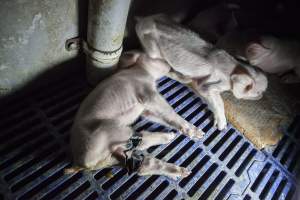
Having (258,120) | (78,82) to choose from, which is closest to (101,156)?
(78,82)

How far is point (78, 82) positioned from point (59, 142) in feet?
1.46

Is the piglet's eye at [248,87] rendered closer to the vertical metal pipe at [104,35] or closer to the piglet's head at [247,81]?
the piglet's head at [247,81]

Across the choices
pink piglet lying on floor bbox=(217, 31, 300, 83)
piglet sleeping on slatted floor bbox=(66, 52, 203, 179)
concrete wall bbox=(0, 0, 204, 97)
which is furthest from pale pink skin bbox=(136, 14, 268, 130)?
concrete wall bbox=(0, 0, 204, 97)

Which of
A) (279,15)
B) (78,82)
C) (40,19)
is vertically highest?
(40,19)

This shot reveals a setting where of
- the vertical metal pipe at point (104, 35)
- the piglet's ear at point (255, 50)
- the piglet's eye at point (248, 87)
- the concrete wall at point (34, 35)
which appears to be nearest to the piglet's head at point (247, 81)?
the piglet's eye at point (248, 87)

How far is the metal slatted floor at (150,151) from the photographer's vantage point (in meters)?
1.44

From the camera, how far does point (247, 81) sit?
1.85 metres

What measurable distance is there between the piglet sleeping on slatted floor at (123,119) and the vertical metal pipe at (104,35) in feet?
0.34

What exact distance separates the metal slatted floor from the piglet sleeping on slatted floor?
59mm

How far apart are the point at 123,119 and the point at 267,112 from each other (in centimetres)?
108

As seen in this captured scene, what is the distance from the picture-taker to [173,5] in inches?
83.4

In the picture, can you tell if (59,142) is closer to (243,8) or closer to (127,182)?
(127,182)

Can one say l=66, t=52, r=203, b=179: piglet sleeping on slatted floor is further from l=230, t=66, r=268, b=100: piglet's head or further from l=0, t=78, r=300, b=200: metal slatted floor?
l=230, t=66, r=268, b=100: piglet's head

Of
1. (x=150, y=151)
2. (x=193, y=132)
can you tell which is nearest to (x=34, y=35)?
(x=150, y=151)
